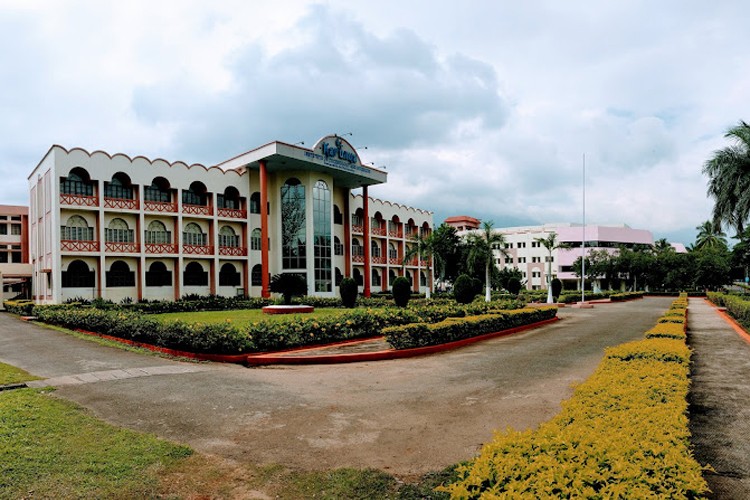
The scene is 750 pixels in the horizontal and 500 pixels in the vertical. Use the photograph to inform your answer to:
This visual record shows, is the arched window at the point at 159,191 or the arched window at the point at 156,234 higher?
the arched window at the point at 159,191

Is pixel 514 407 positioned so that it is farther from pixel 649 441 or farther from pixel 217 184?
pixel 217 184

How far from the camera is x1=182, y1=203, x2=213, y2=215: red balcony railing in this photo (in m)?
36.1

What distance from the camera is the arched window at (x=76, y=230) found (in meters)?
31.7

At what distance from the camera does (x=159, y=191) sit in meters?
36.2

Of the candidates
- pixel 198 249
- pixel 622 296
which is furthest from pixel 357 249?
pixel 622 296

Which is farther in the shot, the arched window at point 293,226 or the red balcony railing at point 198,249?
the arched window at point 293,226

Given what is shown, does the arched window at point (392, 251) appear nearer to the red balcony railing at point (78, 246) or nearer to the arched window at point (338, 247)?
the arched window at point (338, 247)

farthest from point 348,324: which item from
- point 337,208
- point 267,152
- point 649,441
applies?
point 337,208

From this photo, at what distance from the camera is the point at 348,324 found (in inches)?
598

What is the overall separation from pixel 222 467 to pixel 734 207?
25005 millimetres

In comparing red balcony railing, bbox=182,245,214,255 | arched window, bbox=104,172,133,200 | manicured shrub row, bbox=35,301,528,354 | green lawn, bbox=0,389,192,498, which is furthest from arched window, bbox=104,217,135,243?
green lawn, bbox=0,389,192,498

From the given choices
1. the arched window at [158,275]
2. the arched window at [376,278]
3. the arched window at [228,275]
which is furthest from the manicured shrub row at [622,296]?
the arched window at [158,275]

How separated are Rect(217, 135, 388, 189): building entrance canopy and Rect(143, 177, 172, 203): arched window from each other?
5.94 m

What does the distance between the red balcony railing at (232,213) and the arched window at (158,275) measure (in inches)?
224
